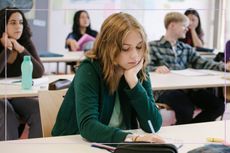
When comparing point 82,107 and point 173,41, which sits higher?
point 173,41

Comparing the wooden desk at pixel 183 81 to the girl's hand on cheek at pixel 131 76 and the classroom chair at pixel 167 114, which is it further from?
the girl's hand on cheek at pixel 131 76

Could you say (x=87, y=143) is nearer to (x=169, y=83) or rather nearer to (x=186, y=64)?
(x=169, y=83)

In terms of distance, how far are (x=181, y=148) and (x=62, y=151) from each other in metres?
0.40

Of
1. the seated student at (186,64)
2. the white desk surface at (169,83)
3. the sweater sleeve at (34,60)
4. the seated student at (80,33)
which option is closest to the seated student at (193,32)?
the seated student at (80,33)

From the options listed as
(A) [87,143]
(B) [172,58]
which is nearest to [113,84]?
(A) [87,143]

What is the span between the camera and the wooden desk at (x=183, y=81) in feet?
8.73

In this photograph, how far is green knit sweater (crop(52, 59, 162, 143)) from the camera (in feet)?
5.16

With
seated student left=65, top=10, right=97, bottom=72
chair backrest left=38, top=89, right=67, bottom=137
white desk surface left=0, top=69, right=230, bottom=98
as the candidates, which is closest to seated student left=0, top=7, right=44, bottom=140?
white desk surface left=0, top=69, right=230, bottom=98

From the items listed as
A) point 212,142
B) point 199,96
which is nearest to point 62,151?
point 212,142

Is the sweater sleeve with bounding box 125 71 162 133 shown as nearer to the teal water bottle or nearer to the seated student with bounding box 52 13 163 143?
the seated student with bounding box 52 13 163 143

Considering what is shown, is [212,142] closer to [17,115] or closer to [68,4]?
[17,115]

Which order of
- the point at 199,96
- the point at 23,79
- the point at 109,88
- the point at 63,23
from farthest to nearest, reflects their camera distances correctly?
the point at 63,23 < the point at 199,96 < the point at 23,79 < the point at 109,88

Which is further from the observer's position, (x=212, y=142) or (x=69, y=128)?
(x=69, y=128)

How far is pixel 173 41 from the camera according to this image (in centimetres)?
340
